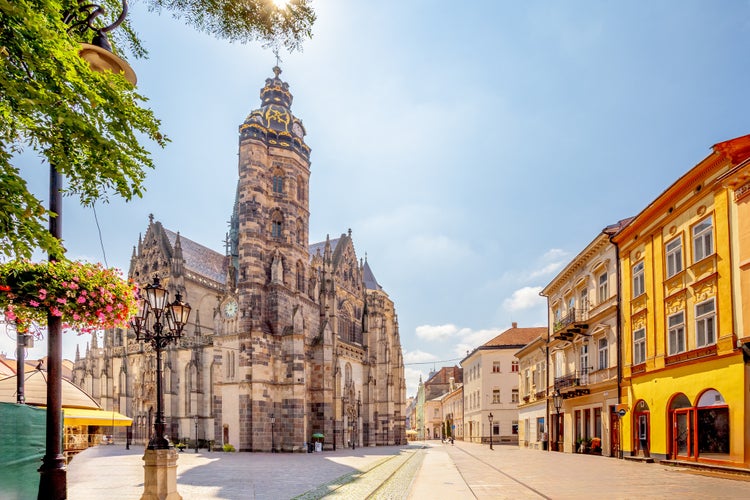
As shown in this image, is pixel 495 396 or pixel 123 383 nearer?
pixel 123 383

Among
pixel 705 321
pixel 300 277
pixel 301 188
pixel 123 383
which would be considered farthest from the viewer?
pixel 123 383

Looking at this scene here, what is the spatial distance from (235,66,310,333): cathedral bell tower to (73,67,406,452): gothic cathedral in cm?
9

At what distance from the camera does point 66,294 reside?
7047 millimetres

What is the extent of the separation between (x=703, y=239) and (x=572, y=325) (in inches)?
504

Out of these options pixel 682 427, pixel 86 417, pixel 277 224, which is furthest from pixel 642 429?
pixel 277 224

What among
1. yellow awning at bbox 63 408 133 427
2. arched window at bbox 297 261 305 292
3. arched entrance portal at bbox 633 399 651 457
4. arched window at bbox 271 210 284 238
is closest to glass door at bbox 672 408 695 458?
arched entrance portal at bbox 633 399 651 457

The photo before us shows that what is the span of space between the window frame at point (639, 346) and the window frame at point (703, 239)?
517 cm

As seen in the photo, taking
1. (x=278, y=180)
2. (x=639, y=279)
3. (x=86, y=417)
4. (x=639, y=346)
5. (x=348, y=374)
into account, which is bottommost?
(x=348, y=374)

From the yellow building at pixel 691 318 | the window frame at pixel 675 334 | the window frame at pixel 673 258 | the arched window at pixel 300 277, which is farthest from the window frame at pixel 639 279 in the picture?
the arched window at pixel 300 277

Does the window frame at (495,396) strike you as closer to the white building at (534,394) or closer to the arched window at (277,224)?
the white building at (534,394)

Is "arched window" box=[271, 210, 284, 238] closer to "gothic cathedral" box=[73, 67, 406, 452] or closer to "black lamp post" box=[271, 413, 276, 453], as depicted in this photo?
"gothic cathedral" box=[73, 67, 406, 452]

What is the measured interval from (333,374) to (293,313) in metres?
6.79

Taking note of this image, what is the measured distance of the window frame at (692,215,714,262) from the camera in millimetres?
19562

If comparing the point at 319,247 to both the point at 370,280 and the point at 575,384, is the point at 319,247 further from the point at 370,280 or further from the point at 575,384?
the point at 575,384
